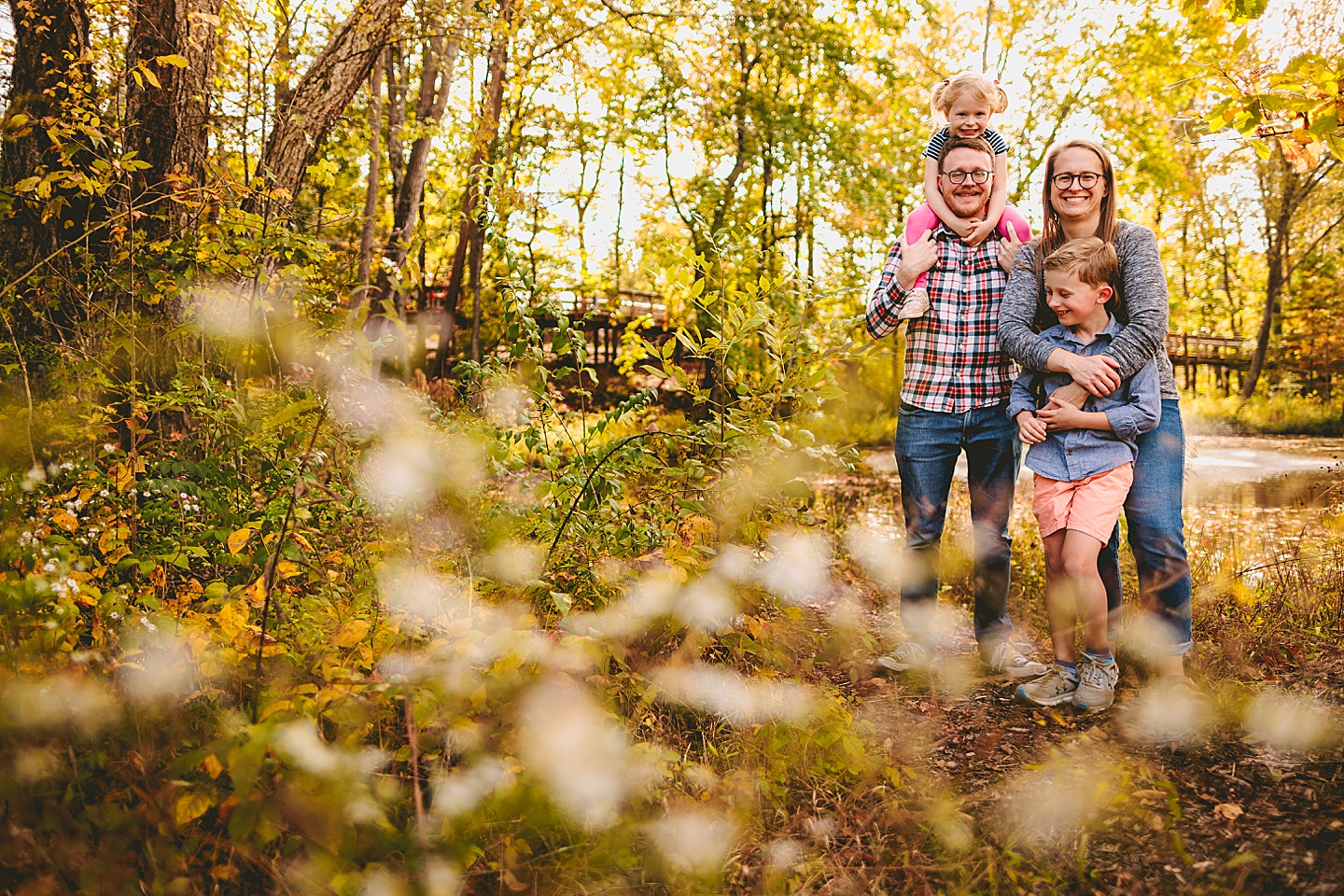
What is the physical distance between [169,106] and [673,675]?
3.65 meters

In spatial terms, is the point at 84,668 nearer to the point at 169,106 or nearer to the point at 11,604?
the point at 11,604

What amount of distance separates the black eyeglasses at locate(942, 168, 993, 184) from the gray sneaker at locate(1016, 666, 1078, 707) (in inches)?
69.1

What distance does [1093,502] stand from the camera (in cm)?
246

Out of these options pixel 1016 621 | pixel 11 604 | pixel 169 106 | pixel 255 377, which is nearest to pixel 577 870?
pixel 11 604

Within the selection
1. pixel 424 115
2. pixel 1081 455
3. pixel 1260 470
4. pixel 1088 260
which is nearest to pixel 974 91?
pixel 1088 260

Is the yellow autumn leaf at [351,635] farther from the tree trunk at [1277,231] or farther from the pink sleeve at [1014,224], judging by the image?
the tree trunk at [1277,231]

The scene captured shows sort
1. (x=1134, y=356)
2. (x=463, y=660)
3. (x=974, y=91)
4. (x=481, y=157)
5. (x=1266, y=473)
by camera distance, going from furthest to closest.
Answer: (x=1266, y=473)
(x=481, y=157)
(x=974, y=91)
(x=1134, y=356)
(x=463, y=660)

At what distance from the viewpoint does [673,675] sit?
7.97 feet

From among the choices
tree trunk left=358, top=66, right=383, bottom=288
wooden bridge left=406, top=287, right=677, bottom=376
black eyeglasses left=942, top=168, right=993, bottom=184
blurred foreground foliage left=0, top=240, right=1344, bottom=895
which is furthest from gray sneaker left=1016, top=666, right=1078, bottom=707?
tree trunk left=358, top=66, right=383, bottom=288

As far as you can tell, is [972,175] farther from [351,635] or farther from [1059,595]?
[351,635]

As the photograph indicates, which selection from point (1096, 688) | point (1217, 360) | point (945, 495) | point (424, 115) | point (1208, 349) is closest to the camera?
point (1096, 688)

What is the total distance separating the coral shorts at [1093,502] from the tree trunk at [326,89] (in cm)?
408

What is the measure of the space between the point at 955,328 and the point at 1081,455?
0.64m

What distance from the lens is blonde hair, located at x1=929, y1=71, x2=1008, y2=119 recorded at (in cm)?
270
